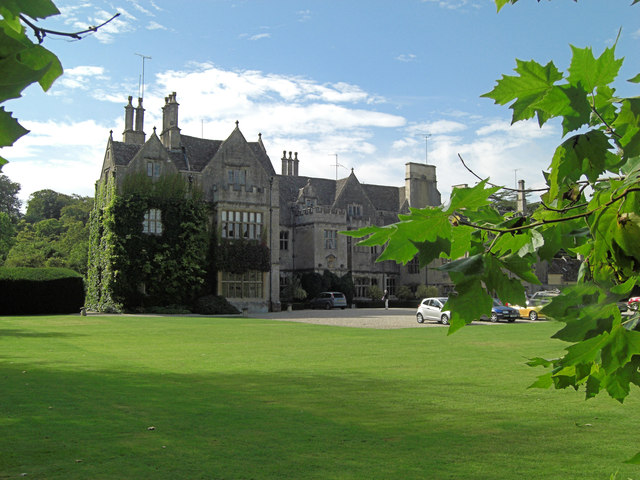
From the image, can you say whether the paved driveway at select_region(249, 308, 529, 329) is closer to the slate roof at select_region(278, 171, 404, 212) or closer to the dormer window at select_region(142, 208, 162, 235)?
the dormer window at select_region(142, 208, 162, 235)

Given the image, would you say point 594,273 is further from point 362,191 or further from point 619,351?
point 362,191

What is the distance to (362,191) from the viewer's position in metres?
52.4

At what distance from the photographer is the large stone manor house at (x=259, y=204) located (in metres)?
36.7

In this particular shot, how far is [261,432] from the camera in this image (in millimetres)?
6203

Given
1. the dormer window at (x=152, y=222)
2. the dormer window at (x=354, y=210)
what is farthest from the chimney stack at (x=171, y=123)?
Result: the dormer window at (x=354, y=210)

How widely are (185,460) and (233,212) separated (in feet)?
108

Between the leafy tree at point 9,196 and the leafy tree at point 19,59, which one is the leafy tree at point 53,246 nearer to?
the leafy tree at point 9,196

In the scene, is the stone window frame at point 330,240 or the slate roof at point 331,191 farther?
the slate roof at point 331,191

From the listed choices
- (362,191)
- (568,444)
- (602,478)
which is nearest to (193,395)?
(568,444)

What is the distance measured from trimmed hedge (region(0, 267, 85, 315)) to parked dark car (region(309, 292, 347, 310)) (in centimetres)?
1607

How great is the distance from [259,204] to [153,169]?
655 cm

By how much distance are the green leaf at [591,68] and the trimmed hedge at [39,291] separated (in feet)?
108

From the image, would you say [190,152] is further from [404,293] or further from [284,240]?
[404,293]

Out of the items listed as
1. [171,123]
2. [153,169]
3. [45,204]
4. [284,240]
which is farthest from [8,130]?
[45,204]
